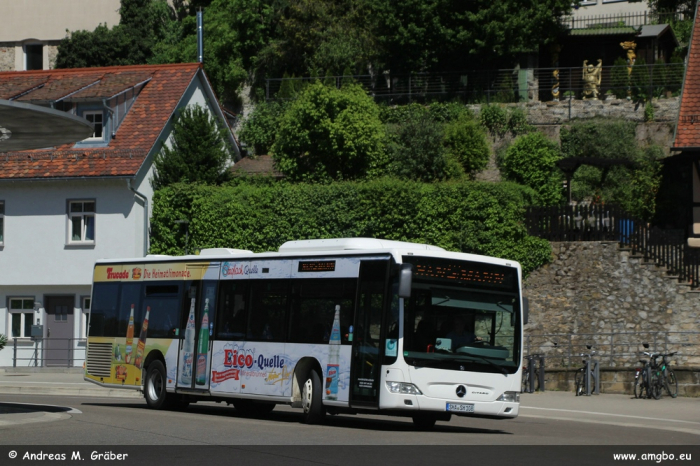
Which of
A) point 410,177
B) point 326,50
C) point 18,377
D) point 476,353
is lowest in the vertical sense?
point 18,377

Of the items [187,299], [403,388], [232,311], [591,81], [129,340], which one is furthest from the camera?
[591,81]

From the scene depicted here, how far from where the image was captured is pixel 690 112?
35156 mm

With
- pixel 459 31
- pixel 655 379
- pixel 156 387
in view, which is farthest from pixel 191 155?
pixel 655 379

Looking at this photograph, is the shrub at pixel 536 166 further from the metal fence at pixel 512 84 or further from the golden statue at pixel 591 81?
the golden statue at pixel 591 81

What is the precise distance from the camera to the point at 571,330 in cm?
3362

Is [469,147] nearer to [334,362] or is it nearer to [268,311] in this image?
[268,311]

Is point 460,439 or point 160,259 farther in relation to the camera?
point 160,259

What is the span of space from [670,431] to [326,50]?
36.3 meters

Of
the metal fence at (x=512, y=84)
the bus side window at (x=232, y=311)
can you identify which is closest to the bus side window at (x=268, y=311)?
the bus side window at (x=232, y=311)

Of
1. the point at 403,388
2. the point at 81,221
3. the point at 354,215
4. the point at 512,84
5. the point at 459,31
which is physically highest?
the point at 459,31

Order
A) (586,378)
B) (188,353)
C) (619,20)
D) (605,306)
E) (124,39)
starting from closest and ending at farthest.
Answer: (188,353) → (586,378) → (605,306) → (619,20) → (124,39)

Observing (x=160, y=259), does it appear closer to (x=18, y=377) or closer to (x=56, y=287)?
(x=18, y=377)

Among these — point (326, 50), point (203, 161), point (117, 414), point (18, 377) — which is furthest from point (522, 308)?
point (326, 50)
